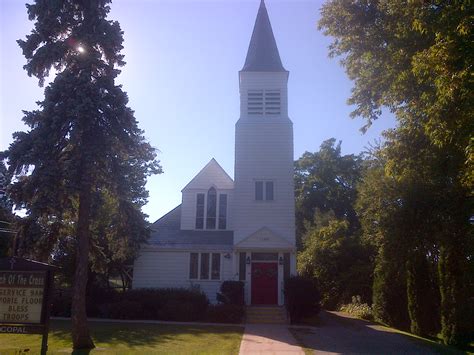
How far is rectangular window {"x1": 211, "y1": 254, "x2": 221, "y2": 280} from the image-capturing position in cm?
2473

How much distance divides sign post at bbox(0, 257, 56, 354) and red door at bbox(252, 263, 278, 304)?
13.9m

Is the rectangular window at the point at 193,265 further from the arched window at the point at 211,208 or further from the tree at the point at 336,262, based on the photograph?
the tree at the point at 336,262

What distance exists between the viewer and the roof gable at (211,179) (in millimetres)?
27016

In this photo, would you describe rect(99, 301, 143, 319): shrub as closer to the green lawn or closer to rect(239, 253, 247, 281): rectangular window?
the green lawn

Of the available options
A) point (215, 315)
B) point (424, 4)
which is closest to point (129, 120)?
point (424, 4)

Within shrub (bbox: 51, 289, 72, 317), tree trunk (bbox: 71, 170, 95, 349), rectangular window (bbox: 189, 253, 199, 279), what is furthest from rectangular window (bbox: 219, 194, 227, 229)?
tree trunk (bbox: 71, 170, 95, 349)

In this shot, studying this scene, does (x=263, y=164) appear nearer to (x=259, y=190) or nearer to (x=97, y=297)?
(x=259, y=190)

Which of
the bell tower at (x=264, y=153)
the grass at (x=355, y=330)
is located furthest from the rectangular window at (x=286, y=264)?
the grass at (x=355, y=330)

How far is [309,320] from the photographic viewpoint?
71.9 ft

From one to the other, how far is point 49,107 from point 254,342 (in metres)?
10.0

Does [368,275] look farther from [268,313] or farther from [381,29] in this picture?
[381,29]

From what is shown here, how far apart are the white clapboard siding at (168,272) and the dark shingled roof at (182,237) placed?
0.54 metres

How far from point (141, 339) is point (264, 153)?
13.5 m

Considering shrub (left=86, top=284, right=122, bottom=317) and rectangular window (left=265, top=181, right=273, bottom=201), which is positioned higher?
rectangular window (left=265, top=181, right=273, bottom=201)
